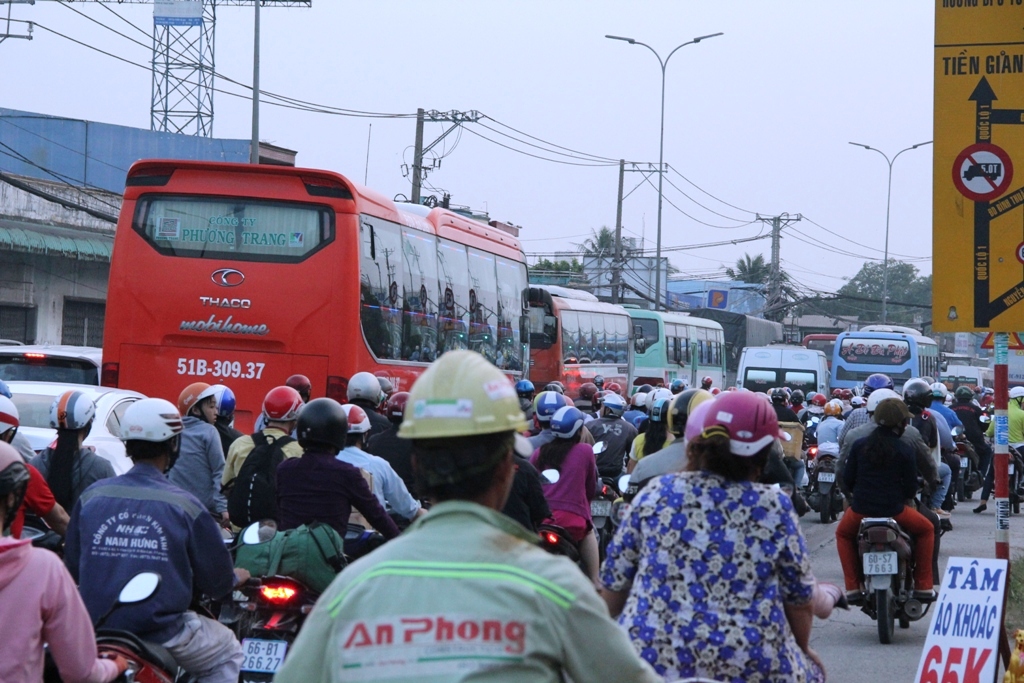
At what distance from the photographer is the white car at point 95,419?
31.3 ft

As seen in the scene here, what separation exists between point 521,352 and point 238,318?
818 cm

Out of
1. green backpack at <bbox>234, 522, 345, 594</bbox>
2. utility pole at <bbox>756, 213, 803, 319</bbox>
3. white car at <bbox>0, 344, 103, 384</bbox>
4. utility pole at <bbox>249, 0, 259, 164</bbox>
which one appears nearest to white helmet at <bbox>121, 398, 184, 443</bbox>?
green backpack at <bbox>234, 522, 345, 594</bbox>

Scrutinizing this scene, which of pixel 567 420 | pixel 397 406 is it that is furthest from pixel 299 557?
pixel 397 406

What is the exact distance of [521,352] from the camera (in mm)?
21766

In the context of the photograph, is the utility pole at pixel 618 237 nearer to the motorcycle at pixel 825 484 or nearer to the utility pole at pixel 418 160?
the utility pole at pixel 418 160

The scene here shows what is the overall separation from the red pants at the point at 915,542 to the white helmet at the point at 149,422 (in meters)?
5.40

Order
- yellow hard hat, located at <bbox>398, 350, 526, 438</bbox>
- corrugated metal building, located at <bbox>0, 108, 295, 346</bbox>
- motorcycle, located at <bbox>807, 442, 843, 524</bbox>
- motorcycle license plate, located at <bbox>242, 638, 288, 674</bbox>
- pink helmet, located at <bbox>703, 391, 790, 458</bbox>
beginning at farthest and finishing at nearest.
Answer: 1. corrugated metal building, located at <bbox>0, 108, 295, 346</bbox>
2. motorcycle, located at <bbox>807, 442, 843, 524</bbox>
3. motorcycle license plate, located at <bbox>242, 638, 288, 674</bbox>
4. pink helmet, located at <bbox>703, 391, 790, 458</bbox>
5. yellow hard hat, located at <bbox>398, 350, 526, 438</bbox>

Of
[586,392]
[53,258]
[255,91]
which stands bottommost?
[586,392]

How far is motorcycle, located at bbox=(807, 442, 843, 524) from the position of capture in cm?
1655

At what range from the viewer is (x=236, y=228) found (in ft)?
46.8

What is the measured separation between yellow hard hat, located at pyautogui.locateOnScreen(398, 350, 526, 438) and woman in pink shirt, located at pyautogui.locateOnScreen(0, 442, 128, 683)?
5.54 ft

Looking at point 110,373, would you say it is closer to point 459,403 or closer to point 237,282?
point 237,282

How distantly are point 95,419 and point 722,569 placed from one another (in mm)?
6842

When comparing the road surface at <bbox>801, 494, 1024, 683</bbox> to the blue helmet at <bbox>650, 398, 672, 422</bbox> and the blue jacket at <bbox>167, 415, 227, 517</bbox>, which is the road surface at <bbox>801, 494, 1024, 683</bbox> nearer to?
the blue helmet at <bbox>650, 398, 672, 422</bbox>
